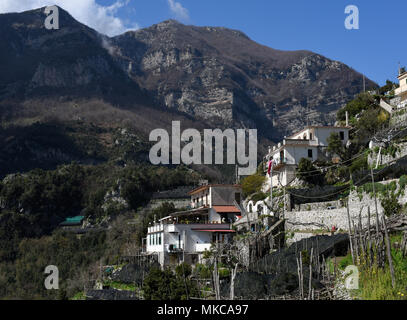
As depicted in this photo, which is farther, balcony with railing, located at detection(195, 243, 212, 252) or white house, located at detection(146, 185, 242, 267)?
white house, located at detection(146, 185, 242, 267)

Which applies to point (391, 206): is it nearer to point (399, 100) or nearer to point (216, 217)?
point (216, 217)

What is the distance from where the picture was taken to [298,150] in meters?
48.0

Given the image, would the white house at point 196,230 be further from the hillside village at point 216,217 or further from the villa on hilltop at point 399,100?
the villa on hilltop at point 399,100

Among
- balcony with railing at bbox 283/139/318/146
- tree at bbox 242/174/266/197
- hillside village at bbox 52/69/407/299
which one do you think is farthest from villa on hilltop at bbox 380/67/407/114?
tree at bbox 242/174/266/197

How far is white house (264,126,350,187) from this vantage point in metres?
47.2

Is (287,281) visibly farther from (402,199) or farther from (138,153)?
(138,153)

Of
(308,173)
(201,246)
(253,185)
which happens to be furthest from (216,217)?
(308,173)

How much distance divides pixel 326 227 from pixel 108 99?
159227mm

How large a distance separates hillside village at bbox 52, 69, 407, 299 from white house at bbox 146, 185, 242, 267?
0.33ft

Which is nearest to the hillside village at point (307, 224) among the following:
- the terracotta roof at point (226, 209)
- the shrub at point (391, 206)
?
the shrub at point (391, 206)

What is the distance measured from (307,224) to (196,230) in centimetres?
1358

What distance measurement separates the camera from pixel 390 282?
1507 centimetres

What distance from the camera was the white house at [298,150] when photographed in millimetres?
47188

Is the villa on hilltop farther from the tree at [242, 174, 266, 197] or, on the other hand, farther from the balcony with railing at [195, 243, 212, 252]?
the balcony with railing at [195, 243, 212, 252]
